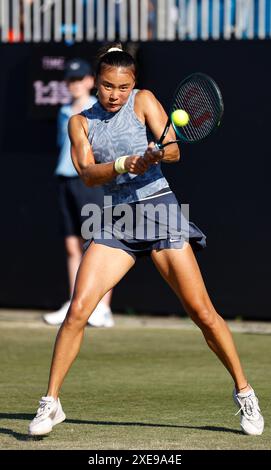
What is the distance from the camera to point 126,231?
245 inches

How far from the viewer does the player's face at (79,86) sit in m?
10.4

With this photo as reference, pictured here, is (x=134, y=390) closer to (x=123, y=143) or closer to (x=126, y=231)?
(x=126, y=231)

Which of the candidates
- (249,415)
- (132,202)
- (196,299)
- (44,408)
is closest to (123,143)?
(132,202)

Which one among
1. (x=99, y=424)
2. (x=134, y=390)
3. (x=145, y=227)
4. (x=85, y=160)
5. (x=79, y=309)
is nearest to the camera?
(x=79, y=309)

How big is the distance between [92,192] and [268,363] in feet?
8.60

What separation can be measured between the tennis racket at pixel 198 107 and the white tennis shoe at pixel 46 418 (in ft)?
4.53

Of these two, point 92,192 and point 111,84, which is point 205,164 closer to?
point 92,192

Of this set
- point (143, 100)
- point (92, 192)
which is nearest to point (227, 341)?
point (143, 100)

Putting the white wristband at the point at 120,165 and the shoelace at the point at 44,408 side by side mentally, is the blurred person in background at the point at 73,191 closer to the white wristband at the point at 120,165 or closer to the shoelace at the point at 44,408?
the shoelace at the point at 44,408

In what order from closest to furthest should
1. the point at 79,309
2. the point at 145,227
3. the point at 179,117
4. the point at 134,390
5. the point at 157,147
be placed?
the point at 157,147 < the point at 179,117 < the point at 79,309 < the point at 145,227 < the point at 134,390

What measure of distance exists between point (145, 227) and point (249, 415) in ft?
3.54

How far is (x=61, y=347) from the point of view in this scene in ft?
19.9

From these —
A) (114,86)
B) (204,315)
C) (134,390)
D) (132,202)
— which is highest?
(114,86)
